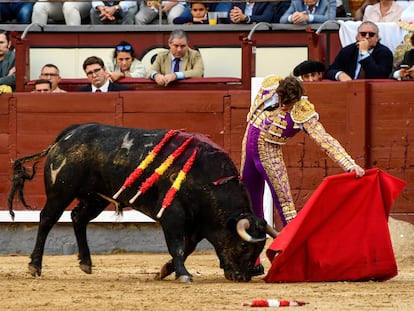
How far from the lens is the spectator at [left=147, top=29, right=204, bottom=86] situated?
11219mm

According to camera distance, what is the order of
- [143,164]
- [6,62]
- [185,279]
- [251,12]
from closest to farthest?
[185,279] → [143,164] → [6,62] → [251,12]

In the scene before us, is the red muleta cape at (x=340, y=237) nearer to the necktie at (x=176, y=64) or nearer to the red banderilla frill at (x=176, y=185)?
the red banderilla frill at (x=176, y=185)

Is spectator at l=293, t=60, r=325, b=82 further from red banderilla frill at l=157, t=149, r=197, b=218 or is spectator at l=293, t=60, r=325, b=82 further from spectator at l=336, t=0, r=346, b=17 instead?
red banderilla frill at l=157, t=149, r=197, b=218

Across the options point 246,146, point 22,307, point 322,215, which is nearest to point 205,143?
point 246,146

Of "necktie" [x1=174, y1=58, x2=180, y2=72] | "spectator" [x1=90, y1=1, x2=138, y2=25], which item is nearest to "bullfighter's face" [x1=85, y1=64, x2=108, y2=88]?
"necktie" [x1=174, y1=58, x2=180, y2=72]

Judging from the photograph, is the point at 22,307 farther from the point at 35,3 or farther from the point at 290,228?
the point at 35,3

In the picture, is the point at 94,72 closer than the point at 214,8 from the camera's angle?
Yes

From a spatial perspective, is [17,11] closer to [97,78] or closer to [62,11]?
[62,11]

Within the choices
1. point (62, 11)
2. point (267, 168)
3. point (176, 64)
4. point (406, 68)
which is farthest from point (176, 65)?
point (267, 168)

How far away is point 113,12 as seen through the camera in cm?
1224

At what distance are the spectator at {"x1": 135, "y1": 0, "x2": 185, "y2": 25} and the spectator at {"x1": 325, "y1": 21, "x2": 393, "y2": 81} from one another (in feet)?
5.96

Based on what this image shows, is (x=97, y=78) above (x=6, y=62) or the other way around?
the other way around

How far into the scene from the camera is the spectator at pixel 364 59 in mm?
10734

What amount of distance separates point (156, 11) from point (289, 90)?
4.50m
